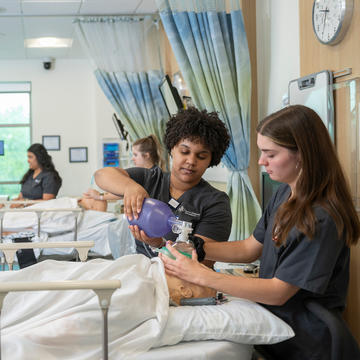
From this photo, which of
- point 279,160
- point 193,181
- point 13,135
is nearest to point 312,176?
point 279,160

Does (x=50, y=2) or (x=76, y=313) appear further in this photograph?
(x=50, y=2)

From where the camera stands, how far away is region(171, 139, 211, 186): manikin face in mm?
2033

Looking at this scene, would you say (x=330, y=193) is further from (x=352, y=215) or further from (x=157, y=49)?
(x=157, y=49)

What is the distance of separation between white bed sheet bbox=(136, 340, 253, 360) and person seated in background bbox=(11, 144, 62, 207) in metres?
4.33

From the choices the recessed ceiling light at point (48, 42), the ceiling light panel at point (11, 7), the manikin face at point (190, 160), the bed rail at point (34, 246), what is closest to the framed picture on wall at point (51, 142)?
the recessed ceiling light at point (48, 42)

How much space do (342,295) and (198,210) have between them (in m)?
0.70

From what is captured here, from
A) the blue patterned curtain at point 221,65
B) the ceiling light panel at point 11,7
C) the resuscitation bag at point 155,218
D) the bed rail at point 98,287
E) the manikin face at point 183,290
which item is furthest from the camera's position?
the ceiling light panel at point 11,7

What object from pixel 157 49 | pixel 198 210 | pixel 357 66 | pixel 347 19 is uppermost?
pixel 157 49

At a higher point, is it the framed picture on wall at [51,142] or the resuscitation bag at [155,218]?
the framed picture on wall at [51,142]

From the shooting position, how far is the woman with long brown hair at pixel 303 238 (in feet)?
4.72

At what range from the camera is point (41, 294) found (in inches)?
61.5

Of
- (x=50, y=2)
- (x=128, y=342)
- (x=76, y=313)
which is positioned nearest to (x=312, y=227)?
(x=128, y=342)

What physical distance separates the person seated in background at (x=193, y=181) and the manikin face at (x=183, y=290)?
0.27 meters

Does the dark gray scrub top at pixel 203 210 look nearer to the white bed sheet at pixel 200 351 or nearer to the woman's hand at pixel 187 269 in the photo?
the woman's hand at pixel 187 269
